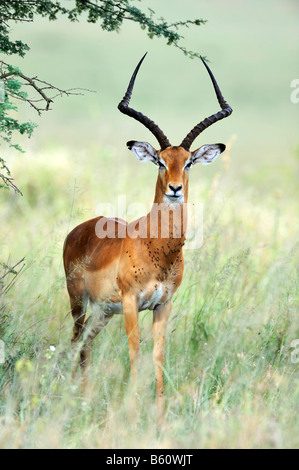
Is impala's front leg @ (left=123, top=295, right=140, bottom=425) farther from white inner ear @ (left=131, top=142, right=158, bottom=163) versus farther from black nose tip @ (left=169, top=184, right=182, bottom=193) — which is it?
white inner ear @ (left=131, top=142, right=158, bottom=163)

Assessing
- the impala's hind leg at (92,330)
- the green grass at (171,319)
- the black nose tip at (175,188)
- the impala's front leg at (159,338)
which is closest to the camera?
the green grass at (171,319)

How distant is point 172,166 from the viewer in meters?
6.07

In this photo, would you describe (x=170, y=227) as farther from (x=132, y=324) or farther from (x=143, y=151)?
(x=132, y=324)

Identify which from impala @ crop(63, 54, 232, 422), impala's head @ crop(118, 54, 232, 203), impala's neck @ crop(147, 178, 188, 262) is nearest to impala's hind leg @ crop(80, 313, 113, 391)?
impala @ crop(63, 54, 232, 422)

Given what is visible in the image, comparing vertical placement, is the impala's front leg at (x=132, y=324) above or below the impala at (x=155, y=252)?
below

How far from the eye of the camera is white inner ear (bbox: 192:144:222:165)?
6.63 m

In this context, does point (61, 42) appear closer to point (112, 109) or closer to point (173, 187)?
point (112, 109)

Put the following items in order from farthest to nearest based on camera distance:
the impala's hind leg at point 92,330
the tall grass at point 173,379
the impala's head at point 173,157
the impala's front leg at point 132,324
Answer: the impala's hind leg at point 92,330 → the impala's front leg at point 132,324 → the impala's head at point 173,157 → the tall grass at point 173,379

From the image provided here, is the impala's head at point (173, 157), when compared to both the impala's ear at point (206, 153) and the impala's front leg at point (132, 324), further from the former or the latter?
the impala's front leg at point (132, 324)

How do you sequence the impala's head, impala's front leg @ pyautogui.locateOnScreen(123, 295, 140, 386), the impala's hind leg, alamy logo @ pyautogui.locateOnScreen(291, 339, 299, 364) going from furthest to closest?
1. the impala's hind leg
2. alamy logo @ pyautogui.locateOnScreen(291, 339, 299, 364)
3. impala's front leg @ pyautogui.locateOnScreen(123, 295, 140, 386)
4. the impala's head

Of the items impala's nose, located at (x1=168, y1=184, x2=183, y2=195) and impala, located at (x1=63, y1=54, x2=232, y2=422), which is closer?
impala's nose, located at (x1=168, y1=184, x2=183, y2=195)

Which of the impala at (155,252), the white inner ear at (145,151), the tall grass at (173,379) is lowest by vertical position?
the tall grass at (173,379)

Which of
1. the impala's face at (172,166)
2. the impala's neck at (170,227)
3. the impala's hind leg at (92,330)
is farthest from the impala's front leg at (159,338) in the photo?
the impala's face at (172,166)

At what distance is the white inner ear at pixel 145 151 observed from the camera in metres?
6.40
